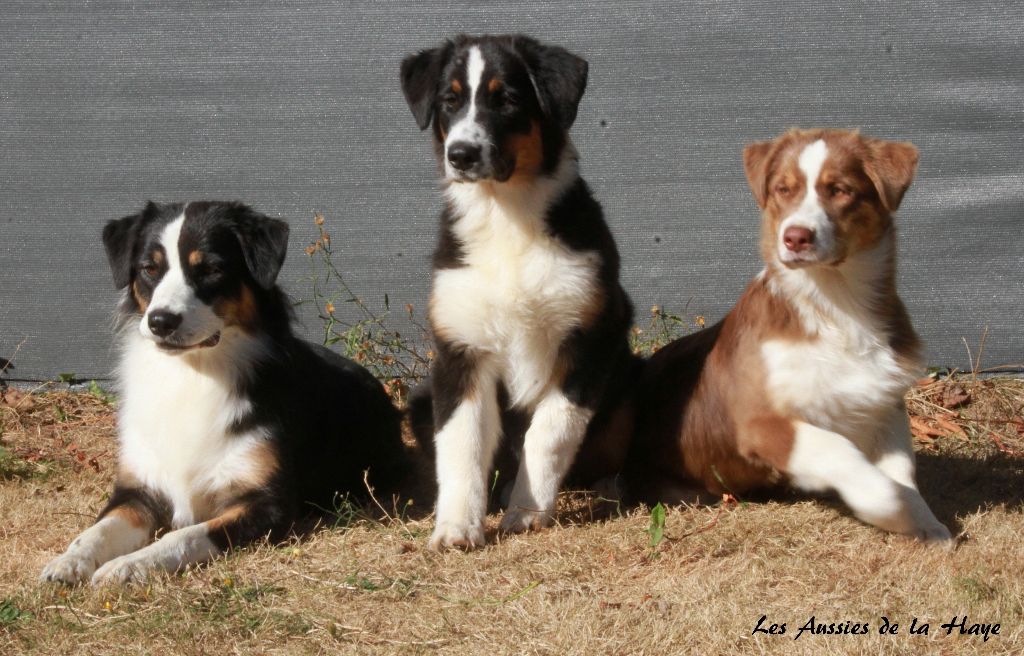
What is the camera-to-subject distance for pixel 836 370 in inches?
161

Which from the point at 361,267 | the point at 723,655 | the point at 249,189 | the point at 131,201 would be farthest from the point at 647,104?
the point at 723,655

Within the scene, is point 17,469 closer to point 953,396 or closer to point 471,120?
point 471,120

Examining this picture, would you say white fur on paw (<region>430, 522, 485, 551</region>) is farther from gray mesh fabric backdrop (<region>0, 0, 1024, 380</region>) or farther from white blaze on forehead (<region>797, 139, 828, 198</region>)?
gray mesh fabric backdrop (<region>0, 0, 1024, 380</region>)

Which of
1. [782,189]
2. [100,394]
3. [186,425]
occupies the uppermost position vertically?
[782,189]

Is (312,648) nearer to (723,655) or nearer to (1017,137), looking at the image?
(723,655)

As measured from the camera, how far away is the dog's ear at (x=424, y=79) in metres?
4.34

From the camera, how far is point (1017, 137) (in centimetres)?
617

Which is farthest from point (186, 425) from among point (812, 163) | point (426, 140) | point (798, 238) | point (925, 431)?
point (925, 431)

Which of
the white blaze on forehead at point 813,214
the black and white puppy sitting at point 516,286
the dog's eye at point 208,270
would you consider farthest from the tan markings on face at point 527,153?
the dog's eye at point 208,270

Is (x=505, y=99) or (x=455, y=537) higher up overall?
(x=505, y=99)

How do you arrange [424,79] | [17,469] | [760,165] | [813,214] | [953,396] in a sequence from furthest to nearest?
[953,396], [17,469], [424,79], [760,165], [813,214]

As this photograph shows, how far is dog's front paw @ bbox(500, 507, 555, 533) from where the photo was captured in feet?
14.2

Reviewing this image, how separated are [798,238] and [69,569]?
2.69 metres

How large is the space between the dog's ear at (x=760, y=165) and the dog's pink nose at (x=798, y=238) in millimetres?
392
